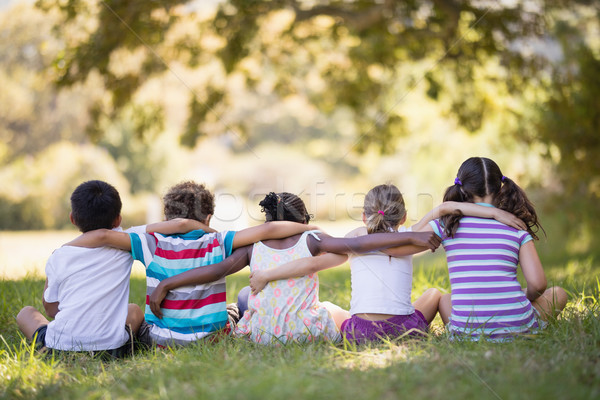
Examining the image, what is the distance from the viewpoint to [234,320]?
3.32 m

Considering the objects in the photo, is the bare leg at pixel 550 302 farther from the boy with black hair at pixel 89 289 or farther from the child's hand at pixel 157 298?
the boy with black hair at pixel 89 289

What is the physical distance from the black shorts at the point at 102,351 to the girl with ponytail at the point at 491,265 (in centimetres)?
192

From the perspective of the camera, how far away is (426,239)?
2846mm

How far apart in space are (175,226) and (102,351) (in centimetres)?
83

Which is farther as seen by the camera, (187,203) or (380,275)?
(187,203)

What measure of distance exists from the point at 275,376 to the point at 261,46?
24.1 ft

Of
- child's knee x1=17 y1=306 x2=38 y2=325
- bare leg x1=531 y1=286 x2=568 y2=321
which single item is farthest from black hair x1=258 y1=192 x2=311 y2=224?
child's knee x1=17 y1=306 x2=38 y2=325

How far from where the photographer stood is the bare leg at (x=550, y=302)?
297 cm

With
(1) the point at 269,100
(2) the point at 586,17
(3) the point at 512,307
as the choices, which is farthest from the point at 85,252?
(1) the point at 269,100

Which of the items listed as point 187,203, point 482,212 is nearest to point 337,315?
point 482,212

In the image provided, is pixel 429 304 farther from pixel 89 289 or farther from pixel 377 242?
pixel 89 289

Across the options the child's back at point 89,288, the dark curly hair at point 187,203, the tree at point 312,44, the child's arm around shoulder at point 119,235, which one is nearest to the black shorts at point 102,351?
the child's back at point 89,288

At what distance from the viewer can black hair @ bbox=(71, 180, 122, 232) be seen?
290 cm

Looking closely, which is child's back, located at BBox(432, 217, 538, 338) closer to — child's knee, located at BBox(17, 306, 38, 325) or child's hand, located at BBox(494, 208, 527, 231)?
child's hand, located at BBox(494, 208, 527, 231)
